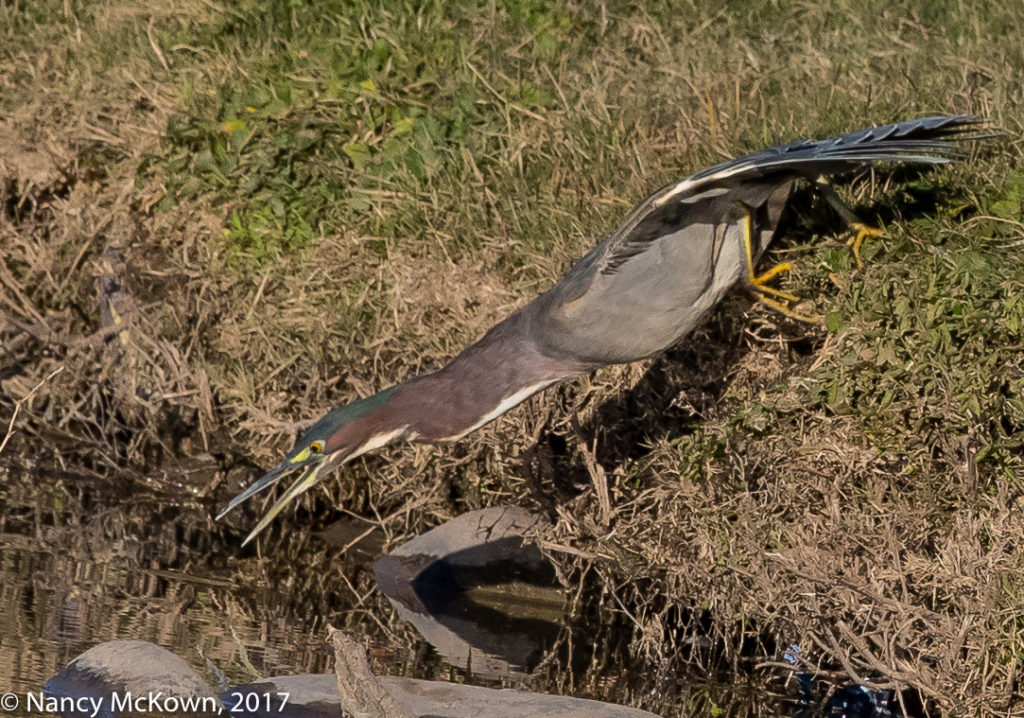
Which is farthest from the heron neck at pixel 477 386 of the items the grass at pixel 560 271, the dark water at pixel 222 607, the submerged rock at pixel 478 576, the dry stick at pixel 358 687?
the dry stick at pixel 358 687

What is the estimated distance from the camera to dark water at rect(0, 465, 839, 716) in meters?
5.64

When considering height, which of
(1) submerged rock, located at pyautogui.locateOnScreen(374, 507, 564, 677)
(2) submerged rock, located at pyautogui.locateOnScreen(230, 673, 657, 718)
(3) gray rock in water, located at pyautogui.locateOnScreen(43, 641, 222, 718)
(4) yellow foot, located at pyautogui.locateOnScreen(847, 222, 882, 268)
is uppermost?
(4) yellow foot, located at pyautogui.locateOnScreen(847, 222, 882, 268)

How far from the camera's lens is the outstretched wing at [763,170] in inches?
206

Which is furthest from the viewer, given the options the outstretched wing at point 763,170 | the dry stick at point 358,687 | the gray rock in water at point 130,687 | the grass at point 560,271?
the grass at point 560,271

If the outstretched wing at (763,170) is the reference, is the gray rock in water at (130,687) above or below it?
below

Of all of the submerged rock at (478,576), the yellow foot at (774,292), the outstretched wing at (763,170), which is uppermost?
the outstretched wing at (763,170)

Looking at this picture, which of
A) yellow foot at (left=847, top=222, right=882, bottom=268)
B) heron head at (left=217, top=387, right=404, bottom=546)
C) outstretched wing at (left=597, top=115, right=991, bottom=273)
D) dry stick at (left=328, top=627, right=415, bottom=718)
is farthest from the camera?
yellow foot at (left=847, top=222, right=882, bottom=268)

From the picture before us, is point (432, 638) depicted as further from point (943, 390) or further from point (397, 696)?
point (943, 390)

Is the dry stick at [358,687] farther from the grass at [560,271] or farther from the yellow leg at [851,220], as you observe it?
the yellow leg at [851,220]

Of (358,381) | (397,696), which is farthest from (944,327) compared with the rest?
(358,381)

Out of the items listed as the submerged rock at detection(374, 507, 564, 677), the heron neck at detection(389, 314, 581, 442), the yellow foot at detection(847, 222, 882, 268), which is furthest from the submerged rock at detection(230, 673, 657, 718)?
the yellow foot at detection(847, 222, 882, 268)

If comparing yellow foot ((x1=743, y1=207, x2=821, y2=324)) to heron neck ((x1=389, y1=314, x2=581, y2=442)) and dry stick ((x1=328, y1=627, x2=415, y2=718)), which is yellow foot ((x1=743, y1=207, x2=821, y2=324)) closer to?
heron neck ((x1=389, y1=314, x2=581, y2=442))

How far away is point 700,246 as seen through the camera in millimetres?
5613

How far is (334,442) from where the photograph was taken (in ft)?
18.2
